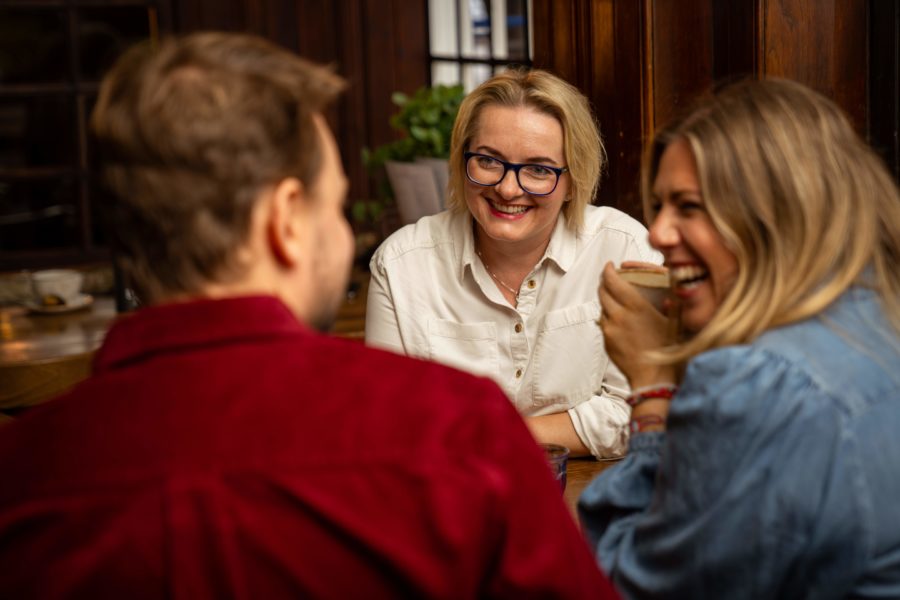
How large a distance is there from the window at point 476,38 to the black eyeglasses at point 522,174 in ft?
6.63

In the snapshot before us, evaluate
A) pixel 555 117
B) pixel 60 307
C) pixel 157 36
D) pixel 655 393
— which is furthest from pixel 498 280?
pixel 157 36

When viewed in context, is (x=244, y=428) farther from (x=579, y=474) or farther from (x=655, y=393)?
(x=579, y=474)

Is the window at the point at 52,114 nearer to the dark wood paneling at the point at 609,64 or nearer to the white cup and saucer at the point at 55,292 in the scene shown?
the white cup and saucer at the point at 55,292

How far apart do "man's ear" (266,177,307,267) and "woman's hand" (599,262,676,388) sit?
0.60 m

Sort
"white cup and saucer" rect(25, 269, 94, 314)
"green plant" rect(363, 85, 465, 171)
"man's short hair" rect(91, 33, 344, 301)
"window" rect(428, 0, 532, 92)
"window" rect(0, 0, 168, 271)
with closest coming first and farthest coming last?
"man's short hair" rect(91, 33, 344, 301) → "white cup and saucer" rect(25, 269, 94, 314) → "green plant" rect(363, 85, 465, 171) → "window" rect(428, 0, 532, 92) → "window" rect(0, 0, 168, 271)

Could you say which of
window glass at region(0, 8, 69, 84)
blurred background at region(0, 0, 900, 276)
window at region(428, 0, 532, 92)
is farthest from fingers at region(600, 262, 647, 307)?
window glass at region(0, 8, 69, 84)

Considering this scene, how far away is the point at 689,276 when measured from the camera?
1356 mm

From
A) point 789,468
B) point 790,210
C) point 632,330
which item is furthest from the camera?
point 632,330

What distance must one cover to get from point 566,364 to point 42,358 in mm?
1497

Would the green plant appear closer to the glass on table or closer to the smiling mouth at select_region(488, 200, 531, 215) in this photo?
the smiling mouth at select_region(488, 200, 531, 215)

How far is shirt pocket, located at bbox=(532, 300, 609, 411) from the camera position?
7.72 ft

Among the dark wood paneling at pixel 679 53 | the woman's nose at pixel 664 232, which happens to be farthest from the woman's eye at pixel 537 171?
the woman's nose at pixel 664 232

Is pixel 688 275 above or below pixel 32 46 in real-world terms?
below

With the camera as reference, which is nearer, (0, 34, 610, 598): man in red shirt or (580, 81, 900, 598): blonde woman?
(0, 34, 610, 598): man in red shirt
